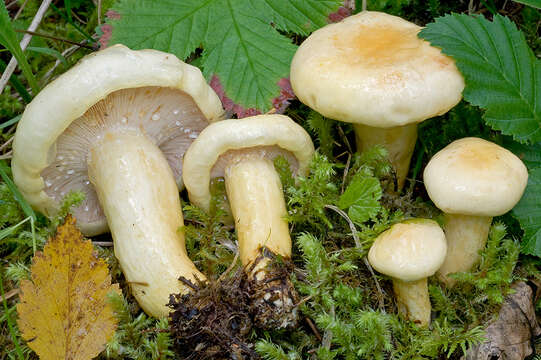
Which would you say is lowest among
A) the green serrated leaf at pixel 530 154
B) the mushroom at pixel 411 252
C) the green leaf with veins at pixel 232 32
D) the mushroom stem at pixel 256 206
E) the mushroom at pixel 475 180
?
the mushroom stem at pixel 256 206

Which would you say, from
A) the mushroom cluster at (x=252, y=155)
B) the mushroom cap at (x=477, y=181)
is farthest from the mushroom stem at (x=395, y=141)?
the mushroom cap at (x=477, y=181)

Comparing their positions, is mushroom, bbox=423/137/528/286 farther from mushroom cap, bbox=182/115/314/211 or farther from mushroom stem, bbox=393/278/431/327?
mushroom cap, bbox=182/115/314/211

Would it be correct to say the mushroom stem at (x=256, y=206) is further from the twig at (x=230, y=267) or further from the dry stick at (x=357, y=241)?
the dry stick at (x=357, y=241)

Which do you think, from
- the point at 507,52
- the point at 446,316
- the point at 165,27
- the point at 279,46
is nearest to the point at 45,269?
the point at 165,27

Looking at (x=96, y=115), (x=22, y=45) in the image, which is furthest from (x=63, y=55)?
(x=96, y=115)

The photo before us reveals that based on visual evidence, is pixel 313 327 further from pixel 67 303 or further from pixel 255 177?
pixel 67 303

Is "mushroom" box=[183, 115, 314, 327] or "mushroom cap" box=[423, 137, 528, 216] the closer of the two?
"mushroom cap" box=[423, 137, 528, 216]

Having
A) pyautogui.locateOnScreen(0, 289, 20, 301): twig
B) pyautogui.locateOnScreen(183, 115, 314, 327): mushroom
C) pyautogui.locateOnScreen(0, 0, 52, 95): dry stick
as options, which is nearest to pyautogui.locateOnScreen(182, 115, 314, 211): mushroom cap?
pyautogui.locateOnScreen(183, 115, 314, 327): mushroom
